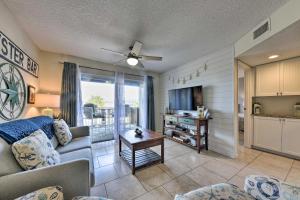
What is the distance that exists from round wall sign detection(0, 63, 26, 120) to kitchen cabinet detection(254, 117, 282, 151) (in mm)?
4813

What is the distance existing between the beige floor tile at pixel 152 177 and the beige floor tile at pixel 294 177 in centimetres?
178

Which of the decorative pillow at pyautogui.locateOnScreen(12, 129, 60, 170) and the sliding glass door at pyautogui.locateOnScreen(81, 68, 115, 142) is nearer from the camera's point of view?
the decorative pillow at pyautogui.locateOnScreen(12, 129, 60, 170)

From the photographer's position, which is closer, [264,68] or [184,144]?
[264,68]

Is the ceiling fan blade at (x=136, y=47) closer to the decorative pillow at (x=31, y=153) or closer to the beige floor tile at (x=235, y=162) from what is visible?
the decorative pillow at (x=31, y=153)

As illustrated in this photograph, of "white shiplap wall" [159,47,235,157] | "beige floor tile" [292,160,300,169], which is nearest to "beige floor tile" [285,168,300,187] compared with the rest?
"beige floor tile" [292,160,300,169]

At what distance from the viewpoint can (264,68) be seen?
3.13 metres

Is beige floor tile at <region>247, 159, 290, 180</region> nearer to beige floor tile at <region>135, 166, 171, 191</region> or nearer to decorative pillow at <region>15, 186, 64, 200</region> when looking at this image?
beige floor tile at <region>135, 166, 171, 191</region>

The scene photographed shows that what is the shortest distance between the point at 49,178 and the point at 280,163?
11.8 feet

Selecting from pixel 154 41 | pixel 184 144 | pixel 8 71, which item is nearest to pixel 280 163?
pixel 184 144

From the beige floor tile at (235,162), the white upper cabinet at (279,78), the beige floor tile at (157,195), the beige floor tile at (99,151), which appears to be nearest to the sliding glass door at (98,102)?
the beige floor tile at (99,151)

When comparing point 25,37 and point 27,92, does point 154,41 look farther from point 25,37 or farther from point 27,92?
point 27,92

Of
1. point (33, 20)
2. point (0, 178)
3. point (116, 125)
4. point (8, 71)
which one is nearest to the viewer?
point (0, 178)

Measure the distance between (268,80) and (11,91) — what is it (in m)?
4.97

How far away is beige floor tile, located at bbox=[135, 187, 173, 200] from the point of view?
1579 millimetres
